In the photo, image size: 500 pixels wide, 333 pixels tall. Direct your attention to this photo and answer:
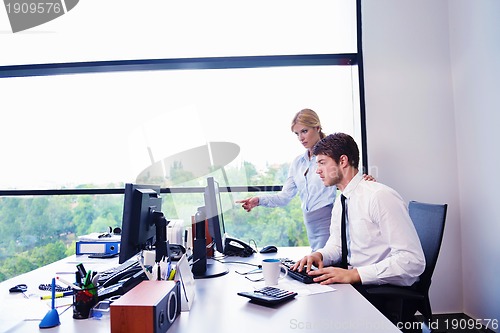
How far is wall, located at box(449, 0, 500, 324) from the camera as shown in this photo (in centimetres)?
221

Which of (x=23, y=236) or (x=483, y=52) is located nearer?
(x=483, y=52)

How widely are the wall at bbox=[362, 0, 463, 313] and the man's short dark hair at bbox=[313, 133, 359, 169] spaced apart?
1211mm

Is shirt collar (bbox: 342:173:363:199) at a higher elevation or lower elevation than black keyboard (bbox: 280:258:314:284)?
higher

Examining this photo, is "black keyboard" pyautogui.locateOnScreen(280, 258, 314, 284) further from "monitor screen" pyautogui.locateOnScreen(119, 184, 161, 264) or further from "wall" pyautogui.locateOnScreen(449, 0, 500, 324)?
"wall" pyautogui.locateOnScreen(449, 0, 500, 324)

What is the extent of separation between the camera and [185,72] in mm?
3043

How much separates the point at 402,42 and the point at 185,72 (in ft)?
6.37

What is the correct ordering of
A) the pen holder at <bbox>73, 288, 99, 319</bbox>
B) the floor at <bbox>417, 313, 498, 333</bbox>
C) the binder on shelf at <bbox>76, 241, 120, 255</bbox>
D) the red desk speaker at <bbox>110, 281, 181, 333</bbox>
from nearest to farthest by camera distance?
the red desk speaker at <bbox>110, 281, 181, 333</bbox>, the pen holder at <bbox>73, 288, 99, 319</bbox>, the binder on shelf at <bbox>76, 241, 120, 255</bbox>, the floor at <bbox>417, 313, 498, 333</bbox>

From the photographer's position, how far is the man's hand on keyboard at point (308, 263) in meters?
1.49

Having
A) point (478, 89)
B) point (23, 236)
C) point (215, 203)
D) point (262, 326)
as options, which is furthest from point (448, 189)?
point (23, 236)

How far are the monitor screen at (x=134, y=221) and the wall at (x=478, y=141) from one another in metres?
2.26

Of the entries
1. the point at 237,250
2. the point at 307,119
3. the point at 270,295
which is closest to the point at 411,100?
the point at 307,119

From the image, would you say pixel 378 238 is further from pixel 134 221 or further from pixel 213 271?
pixel 134 221

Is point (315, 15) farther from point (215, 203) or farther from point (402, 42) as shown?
point (215, 203)

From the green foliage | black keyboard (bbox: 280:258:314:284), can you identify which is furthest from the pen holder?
the green foliage
